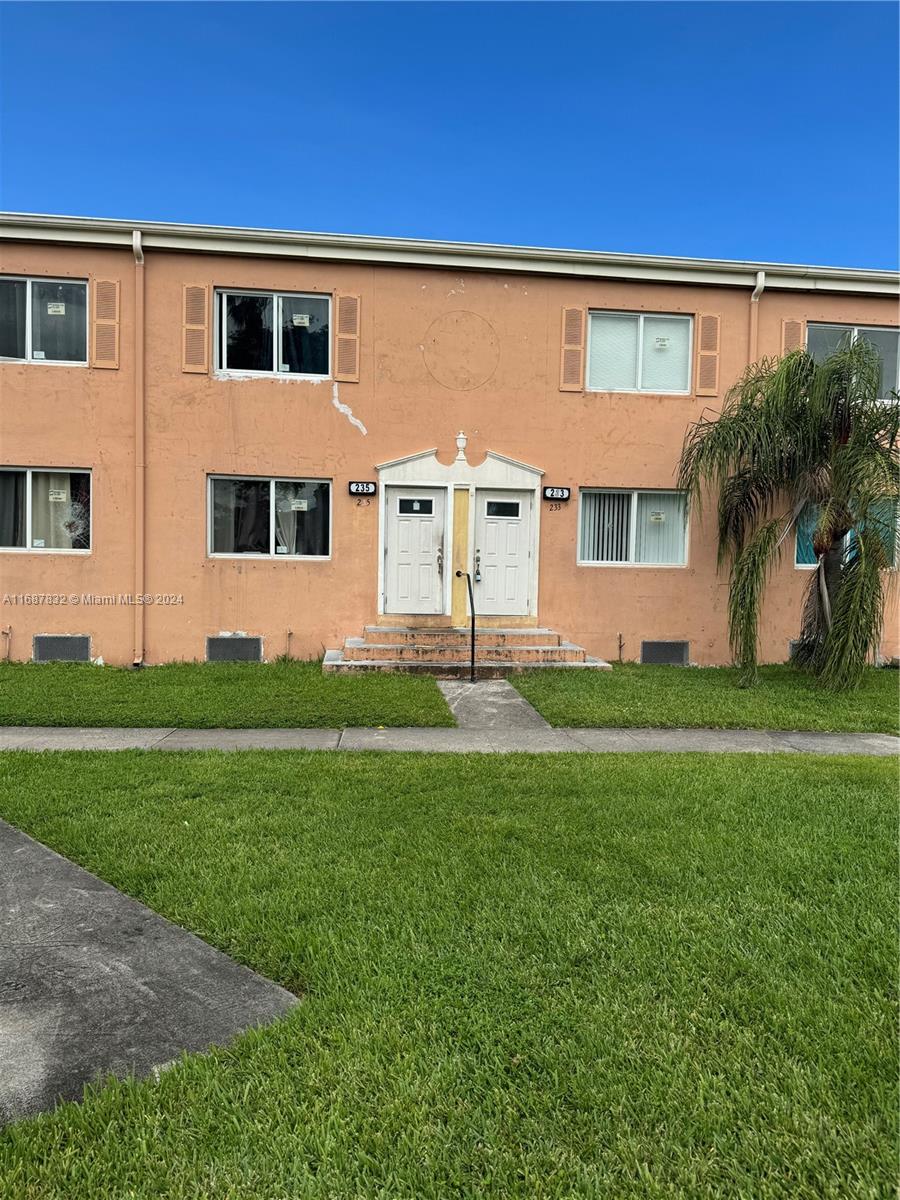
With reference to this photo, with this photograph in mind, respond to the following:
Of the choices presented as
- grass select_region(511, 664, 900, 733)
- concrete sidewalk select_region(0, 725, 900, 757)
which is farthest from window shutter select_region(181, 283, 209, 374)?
grass select_region(511, 664, 900, 733)

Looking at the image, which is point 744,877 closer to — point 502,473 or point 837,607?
point 837,607

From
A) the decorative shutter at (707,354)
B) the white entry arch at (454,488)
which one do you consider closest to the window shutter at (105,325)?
the white entry arch at (454,488)

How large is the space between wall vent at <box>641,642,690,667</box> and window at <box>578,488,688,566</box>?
1251 mm

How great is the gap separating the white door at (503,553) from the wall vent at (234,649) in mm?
3301

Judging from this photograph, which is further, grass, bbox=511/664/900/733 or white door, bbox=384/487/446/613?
white door, bbox=384/487/446/613

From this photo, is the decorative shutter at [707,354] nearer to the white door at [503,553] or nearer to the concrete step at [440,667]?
the white door at [503,553]

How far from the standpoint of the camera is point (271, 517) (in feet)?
34.1

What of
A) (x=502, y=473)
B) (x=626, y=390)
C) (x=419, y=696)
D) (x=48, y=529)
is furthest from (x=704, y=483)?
(x=48, y=529)

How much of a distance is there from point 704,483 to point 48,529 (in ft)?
31.9

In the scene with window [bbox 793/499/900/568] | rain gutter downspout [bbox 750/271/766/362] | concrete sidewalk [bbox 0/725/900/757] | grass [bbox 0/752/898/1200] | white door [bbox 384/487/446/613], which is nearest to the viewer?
grass [bbox 0/752/898/1200]

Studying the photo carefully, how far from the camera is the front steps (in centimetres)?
915

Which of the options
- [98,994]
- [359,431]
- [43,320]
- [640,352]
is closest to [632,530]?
[640,352]

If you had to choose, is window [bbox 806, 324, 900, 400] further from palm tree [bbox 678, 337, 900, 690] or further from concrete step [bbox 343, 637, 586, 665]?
concrete step [bbox 343, 637, 586, 665]

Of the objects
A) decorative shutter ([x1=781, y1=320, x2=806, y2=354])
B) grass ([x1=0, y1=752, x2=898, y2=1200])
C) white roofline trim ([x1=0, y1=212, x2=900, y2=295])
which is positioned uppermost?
white roofline trim ([x1=0, y1=212, x2=900, y2=295])
